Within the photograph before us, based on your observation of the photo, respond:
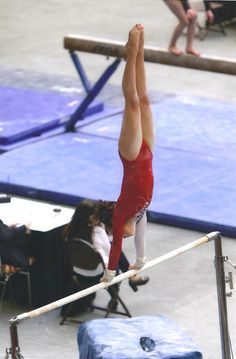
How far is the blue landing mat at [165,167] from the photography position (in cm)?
1065

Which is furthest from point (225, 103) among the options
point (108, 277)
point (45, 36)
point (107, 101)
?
point (108, 277)

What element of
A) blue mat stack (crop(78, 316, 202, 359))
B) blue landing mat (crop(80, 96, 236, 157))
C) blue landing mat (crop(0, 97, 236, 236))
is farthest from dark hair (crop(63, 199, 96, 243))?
blue landing mat (crop(80, 96, 236, 157))

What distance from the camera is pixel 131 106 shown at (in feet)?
21.9

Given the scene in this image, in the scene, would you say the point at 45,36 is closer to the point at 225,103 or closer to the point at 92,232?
the point at 225,103

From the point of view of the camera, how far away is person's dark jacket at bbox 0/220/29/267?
879 cm

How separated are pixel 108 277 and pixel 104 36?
1064cm

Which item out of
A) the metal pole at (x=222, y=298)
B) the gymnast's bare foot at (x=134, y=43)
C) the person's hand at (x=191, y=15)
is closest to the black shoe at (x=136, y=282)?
the metal pole at (x=222, y=298)

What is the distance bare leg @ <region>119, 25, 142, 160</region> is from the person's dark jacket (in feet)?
7.72

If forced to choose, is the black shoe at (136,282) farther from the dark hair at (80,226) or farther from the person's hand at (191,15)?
the person's hand at (191,15)

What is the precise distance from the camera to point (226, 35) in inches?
677

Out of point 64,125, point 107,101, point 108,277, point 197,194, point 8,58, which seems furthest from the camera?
point 8,58

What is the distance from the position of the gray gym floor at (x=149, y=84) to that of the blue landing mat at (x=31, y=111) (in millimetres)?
1306

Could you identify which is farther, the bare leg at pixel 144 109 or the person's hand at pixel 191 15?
the person's hand at pixel 191 15

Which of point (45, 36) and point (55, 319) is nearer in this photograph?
point (55, 319)
